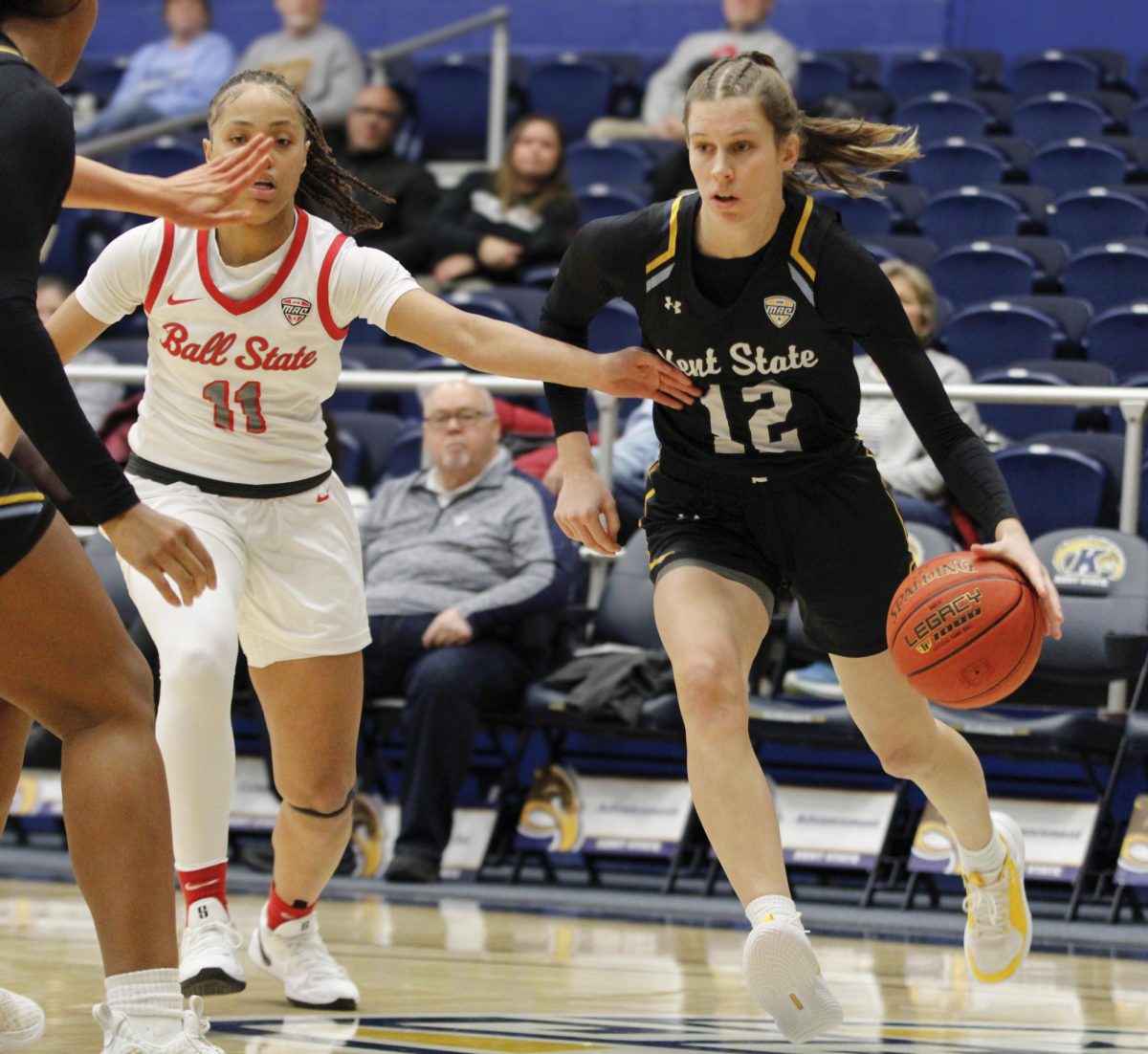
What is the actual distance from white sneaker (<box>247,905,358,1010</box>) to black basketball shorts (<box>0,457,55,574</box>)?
5.55 ft

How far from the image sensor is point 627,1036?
12.6 feet

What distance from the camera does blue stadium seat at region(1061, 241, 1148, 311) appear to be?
9.02 meters

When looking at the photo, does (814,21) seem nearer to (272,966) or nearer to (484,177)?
(484,177)

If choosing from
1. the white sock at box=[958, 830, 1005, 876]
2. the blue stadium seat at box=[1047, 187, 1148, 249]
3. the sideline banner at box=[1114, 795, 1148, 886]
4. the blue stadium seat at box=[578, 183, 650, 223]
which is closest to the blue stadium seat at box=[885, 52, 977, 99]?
the blue stadium seat at box=[1047, 187, 1148, 249]

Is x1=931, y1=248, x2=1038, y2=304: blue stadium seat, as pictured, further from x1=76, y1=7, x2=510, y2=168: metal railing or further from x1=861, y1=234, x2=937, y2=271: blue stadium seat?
x1=76, y1=7, x2=510, y2=168: metal railing

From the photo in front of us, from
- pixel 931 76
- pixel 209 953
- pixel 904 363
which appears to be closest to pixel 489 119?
pixel 931 76

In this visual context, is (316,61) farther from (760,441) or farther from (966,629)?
(966,629)

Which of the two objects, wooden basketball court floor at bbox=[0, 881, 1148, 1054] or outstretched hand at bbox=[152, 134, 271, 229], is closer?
outstretched hand at bbox=[152, 134, 271, 229]

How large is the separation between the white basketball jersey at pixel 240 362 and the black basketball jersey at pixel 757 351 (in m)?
0.71

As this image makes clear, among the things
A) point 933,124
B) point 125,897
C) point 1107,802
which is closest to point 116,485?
point 125,897

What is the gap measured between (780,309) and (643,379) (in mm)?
318

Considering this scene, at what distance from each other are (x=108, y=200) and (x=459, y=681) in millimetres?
3684

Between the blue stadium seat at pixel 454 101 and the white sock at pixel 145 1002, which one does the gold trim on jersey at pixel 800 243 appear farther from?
the blue stadium seat at pixel 454 101

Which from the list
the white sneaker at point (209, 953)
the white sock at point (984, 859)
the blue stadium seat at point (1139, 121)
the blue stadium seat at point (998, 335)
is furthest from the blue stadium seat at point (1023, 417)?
the white sneaker at point (209, 953)
